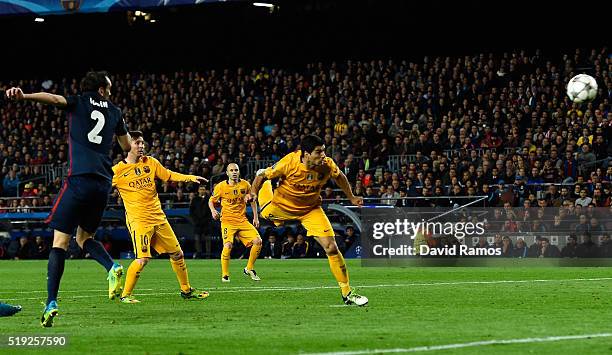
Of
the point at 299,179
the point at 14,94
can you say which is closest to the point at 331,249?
the point at 299,179

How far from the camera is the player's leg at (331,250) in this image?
13.4 metres

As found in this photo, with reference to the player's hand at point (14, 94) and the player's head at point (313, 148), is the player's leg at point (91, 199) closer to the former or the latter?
the player's hand at point (14, 94)

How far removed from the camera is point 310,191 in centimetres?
1388

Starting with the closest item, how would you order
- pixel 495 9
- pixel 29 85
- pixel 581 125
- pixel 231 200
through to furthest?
pixel 231 200
pixel 581 125
pixel 495 9
pixel 29 85

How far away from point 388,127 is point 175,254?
22556 mm

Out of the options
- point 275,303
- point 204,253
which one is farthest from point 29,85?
point 275,303

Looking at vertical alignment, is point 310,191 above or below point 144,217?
above

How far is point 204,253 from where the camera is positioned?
1409 inches

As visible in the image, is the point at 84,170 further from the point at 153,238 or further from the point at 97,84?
the point at 153,238

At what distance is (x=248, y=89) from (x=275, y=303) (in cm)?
3034

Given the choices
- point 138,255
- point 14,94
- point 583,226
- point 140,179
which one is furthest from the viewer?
point 583,226

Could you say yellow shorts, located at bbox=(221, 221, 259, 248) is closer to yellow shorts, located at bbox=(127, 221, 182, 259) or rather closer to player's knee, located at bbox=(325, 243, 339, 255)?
yellow shorts, located at bbox=(127, 221, 182, 259)

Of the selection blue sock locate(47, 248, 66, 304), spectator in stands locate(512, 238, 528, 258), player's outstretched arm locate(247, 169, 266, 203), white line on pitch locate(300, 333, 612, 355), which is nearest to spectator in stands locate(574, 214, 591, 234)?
spectator in stands locate(512, 238, 528, 258)

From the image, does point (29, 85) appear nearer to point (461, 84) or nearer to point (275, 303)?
point (461, 84)
